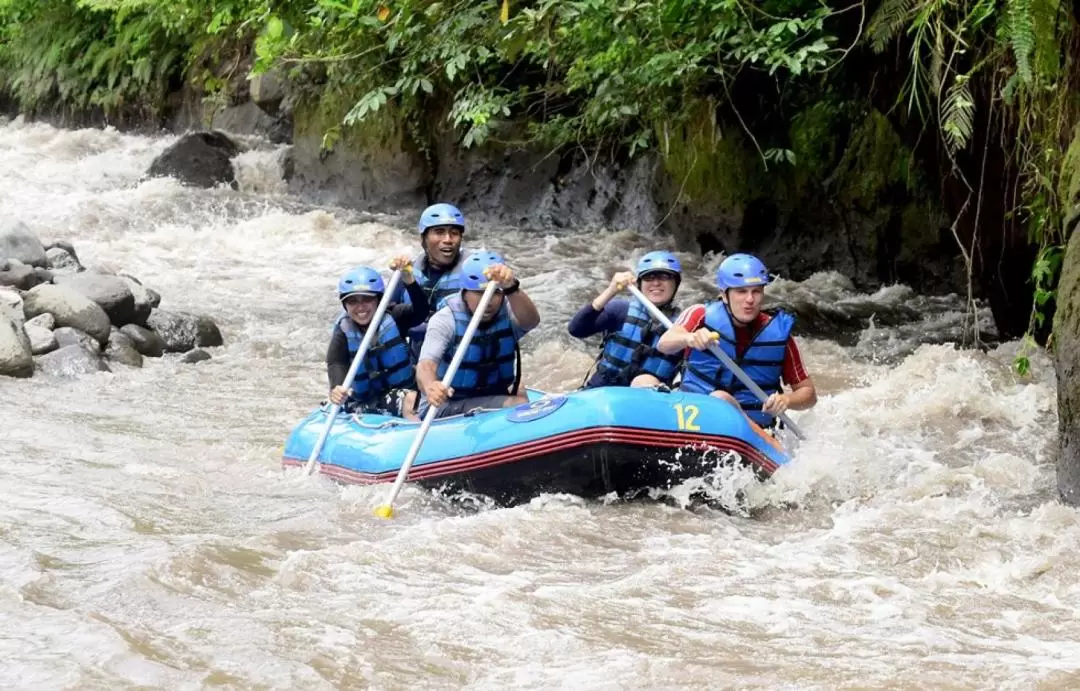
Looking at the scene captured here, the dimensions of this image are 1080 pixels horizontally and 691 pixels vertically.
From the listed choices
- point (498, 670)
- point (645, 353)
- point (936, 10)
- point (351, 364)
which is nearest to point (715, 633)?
point (498, 670)

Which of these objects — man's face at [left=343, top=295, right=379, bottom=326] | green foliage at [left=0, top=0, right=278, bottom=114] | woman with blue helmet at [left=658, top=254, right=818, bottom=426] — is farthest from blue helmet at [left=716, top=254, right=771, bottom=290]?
green foliage at [left=0, top=0, right=278, bottom=114]

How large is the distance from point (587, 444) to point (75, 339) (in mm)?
5247

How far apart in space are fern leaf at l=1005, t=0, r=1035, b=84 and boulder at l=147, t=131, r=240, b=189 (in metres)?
13.1

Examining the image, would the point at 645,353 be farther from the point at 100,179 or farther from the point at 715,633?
the point at 100,179

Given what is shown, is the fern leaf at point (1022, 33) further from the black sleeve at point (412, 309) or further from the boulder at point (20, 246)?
the boulder at point (20, 246)

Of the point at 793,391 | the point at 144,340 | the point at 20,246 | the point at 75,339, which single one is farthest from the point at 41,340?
the point at 793,391

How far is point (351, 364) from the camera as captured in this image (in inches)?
304

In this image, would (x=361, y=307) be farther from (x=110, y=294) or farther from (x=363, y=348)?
(x=110, y=294)

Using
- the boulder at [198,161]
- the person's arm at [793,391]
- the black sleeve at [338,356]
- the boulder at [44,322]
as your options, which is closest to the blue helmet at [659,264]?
the person's arm at [793,391]

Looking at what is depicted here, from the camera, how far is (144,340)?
10883mm

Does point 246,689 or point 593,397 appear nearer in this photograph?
point 246,689

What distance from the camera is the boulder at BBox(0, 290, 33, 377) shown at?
31.3ft

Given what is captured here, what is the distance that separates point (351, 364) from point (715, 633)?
346 centimetres

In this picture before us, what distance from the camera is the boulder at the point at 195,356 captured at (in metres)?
10.8
